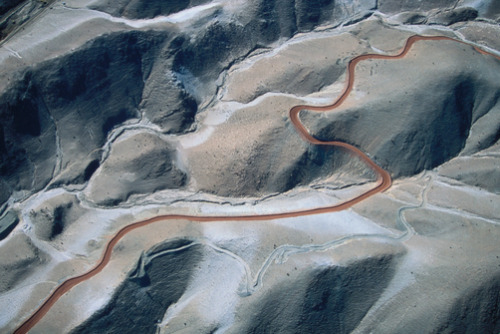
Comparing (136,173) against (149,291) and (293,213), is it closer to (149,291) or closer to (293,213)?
(149,291)

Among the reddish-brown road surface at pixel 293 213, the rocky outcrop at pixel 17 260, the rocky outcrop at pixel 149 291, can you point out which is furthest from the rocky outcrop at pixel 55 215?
the rocky outcrop at pixel 149 291

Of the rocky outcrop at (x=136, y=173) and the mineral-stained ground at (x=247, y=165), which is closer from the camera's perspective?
the mineral-stained ground at (x=247, y=165)

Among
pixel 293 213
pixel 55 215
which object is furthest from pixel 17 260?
pixel 293 213

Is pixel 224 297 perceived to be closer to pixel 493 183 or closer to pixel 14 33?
pixel 493 183

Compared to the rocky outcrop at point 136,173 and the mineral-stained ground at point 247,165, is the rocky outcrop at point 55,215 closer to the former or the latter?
the mineral-stained ground at point 247,165

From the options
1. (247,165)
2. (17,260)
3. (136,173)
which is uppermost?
(136,173)

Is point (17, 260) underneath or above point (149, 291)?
above

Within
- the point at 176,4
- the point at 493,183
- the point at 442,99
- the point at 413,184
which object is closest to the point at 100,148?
the point at 176,4

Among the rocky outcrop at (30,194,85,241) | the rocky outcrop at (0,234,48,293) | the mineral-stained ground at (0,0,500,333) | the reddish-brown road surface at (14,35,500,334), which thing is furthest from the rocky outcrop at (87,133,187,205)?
the rocky outcrop at (0,234,48,293)
